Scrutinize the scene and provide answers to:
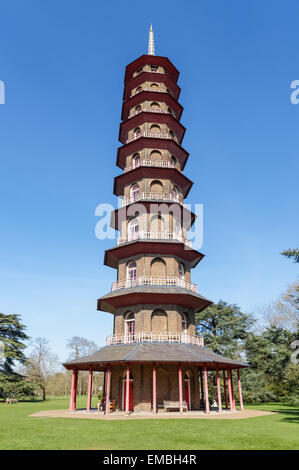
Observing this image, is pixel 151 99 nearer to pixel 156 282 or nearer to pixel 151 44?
pixel 151 44

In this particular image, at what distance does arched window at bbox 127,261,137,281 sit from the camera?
2305cm

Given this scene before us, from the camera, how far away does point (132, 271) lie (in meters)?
23.3

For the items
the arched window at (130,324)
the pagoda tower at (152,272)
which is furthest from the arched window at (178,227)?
the arched window at (130,324)

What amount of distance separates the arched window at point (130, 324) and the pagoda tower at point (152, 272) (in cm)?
6

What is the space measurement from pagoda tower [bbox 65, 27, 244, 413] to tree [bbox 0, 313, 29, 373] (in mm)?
21415

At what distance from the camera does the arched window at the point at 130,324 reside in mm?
21650

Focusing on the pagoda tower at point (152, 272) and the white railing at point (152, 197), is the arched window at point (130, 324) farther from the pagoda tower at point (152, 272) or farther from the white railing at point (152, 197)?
the white railing at point (152, 197)

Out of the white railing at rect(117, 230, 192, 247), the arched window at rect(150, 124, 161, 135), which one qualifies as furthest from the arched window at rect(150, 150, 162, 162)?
the white railing at rect(117, 230, 192, 247)

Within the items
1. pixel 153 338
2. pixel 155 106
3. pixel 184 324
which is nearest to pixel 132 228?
pixel 184 324

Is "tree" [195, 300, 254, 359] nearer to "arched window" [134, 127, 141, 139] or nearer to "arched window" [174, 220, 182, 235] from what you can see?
"arched window" [174, 220, 182, 235]

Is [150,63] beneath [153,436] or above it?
above

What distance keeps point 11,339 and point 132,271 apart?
26.5 m

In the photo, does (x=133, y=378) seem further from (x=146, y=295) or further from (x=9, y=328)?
(x=9, y=328)
